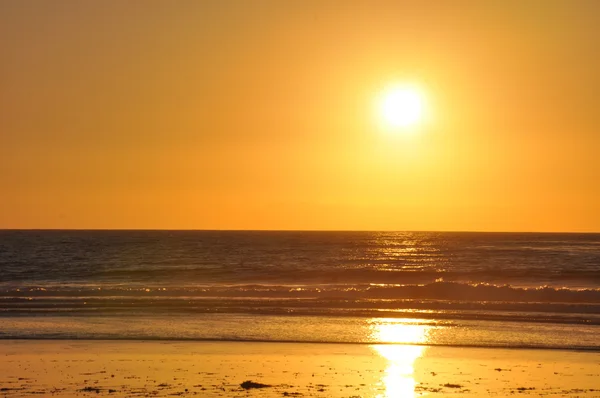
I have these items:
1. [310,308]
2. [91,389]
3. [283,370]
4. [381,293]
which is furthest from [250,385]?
[381,293]

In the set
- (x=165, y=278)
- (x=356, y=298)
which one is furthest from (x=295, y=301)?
(x=165, y=278)

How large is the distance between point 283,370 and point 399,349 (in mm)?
4802

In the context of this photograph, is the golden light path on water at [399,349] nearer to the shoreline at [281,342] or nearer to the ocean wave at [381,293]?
the shoreline at [281,342]

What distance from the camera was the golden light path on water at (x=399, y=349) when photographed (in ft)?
52.6

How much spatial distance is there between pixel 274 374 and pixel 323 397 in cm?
269

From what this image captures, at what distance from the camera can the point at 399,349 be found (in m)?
21.3

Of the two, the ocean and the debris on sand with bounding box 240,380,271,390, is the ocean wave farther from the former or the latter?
the debris on sand with bounding box 240,380,271,390

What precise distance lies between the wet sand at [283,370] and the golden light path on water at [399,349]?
0.03m

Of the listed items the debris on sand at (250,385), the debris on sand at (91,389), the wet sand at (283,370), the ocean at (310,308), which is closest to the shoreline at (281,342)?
the ocean at (310,308)

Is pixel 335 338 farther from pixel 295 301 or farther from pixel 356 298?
pixel 356 298

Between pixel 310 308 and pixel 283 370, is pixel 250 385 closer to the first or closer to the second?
pixel 283 370

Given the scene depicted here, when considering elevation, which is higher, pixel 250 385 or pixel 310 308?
pixel 310 308

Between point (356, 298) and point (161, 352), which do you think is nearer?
point (161, 352)

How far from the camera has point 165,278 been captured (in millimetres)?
59781
